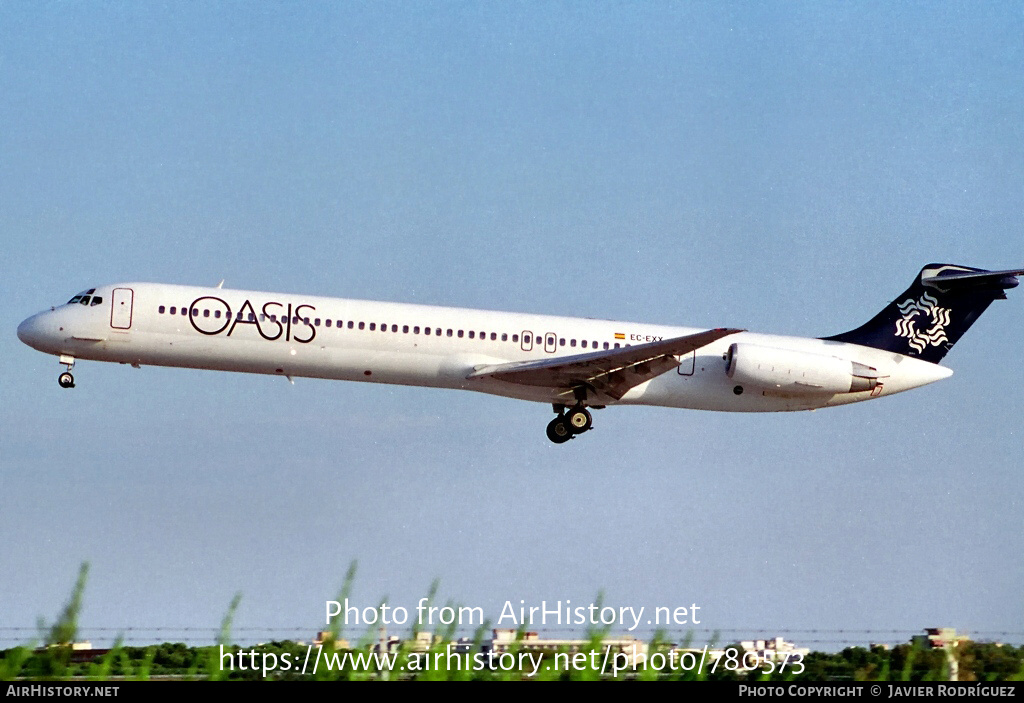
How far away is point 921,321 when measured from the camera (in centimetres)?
3353

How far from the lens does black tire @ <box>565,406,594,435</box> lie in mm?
31031

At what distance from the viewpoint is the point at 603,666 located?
40.7 feet

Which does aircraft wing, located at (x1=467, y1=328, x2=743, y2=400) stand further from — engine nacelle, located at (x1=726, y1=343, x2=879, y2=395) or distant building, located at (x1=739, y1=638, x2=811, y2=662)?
distant building, located at (x1=739, y1=638, x2=811, y2=662)

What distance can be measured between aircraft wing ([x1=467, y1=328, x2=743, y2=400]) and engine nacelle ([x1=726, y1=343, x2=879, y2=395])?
1744 mm

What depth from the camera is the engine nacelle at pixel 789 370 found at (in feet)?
98.6

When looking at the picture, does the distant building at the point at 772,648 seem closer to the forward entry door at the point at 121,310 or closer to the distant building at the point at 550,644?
the distant building at the point at 550,644

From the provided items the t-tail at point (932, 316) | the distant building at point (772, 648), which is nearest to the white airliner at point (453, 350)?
the t-tail at point (932, 316)

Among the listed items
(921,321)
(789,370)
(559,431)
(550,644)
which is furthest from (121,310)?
(921,321)

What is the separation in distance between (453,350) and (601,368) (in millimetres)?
3526

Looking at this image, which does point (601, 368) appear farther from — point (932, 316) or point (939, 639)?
point (939, 639)

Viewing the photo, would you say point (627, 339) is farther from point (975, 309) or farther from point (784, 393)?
point (975, 309)

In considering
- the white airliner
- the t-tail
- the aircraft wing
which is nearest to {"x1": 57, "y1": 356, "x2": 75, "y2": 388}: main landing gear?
the white airliner

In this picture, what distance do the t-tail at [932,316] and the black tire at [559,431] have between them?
776cm
